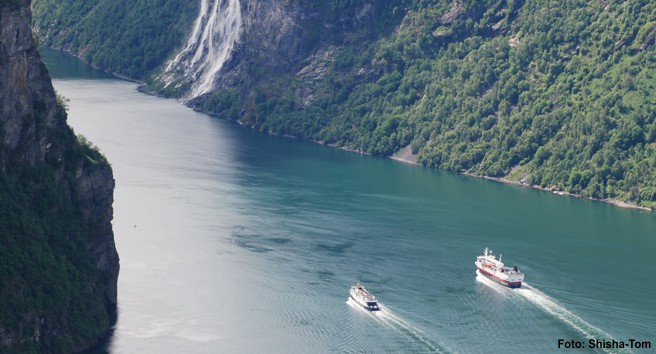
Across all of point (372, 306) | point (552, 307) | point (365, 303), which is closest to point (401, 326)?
point (372, 306)

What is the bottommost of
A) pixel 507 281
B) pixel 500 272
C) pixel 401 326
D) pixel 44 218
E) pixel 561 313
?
pixel 401 326

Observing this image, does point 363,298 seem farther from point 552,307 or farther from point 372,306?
point 552,307

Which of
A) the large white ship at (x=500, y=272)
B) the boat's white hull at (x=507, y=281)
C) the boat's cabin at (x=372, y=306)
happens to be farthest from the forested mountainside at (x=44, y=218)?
the large white ship at (x=500, y=272)

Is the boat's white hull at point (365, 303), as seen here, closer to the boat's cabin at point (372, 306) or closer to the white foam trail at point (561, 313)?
the boat's cabin at point (372, 306)

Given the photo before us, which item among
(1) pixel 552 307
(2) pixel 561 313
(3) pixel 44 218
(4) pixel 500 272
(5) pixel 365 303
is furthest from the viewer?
(4) pixel 500 272

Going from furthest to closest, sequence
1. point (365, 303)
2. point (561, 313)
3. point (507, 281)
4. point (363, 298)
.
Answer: point (507, 281)
point (561, 313)
point (363, 298)
point (365, 303)

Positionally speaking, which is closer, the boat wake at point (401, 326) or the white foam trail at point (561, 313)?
the boat wake at point (401, 326)
